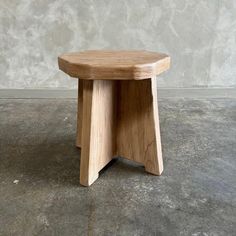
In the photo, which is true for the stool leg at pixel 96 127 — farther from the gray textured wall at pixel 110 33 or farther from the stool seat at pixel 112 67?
the gray textured wall at pixel 110 33

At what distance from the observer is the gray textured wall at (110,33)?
2.24 m

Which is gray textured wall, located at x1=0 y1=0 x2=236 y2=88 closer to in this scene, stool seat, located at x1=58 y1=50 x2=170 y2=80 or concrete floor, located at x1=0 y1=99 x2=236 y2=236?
concrete floor, located at x1=0 y1=99 x2=236 y2=236

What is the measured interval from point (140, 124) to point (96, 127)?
0.67 feet

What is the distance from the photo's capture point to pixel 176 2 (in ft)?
7.38

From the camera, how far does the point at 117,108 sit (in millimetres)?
1283

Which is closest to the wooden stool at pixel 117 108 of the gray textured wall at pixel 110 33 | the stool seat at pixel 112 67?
the stool seat at pixel 112 67

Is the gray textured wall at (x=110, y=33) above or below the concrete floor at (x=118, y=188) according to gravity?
above

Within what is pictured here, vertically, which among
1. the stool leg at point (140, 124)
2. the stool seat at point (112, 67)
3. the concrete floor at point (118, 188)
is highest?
the stool seat at point (112, 67)

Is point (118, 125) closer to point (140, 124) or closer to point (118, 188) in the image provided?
point (140, 124)

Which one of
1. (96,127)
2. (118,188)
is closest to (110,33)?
(96,127)

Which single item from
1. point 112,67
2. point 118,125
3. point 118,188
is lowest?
point 118,188

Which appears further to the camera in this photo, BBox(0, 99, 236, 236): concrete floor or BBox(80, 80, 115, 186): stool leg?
BBox(80, 80, 115, 186): stool leg

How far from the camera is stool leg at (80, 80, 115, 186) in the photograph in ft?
3.52

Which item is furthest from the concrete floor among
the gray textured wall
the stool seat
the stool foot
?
the gray textured wall
